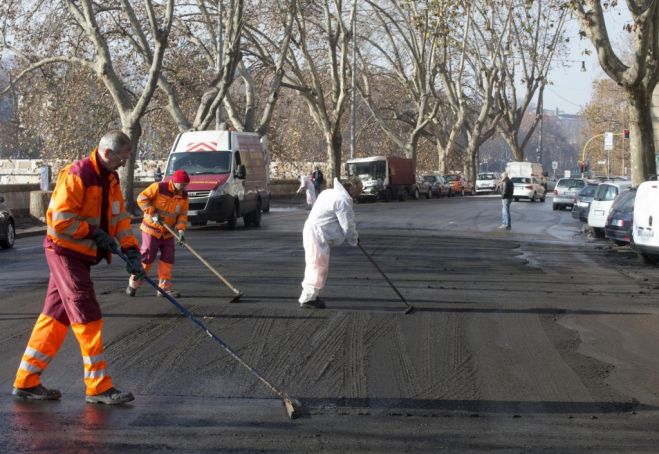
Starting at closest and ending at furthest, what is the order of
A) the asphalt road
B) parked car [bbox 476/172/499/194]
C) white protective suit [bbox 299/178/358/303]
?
1. the asphalt road
2. white protective suit [bbox 299/178/358/303]
3. parked car [bbox 476/172/499/194]

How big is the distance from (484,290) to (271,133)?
42.1m

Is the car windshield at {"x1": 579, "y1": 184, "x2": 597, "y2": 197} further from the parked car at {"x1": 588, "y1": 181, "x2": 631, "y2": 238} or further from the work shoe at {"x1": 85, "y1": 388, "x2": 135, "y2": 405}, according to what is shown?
the work shoe at {"x1": 85, "y1": 388, "x2": 135, "y2": 405}

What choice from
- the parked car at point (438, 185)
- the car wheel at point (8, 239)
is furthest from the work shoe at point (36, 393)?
the parked car at point (438, 185)

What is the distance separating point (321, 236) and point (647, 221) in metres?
8.42

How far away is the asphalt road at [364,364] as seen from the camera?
5953 millimetres

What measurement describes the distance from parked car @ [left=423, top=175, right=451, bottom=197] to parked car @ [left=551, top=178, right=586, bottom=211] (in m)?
19.7

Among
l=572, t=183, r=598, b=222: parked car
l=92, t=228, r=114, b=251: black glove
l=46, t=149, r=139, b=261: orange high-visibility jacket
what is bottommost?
l=572, t=183, r=598, b=222: parked car

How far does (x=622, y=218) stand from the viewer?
69.7 feet

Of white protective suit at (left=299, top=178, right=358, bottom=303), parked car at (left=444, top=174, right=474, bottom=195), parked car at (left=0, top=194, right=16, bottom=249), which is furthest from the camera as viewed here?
parked car at (left=444, top=174, right=474, bottom=195)

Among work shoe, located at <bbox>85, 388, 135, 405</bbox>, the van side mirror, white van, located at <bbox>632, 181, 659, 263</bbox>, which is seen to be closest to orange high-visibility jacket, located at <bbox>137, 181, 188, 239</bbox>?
work shoe, located at <bbox>85, 388, 135, 405</bbox>

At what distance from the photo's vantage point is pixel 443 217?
36312mm

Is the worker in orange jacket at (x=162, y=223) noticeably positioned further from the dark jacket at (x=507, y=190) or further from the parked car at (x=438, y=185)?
the parked car at (x=438, y=185)

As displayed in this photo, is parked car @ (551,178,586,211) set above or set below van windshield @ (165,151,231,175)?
below

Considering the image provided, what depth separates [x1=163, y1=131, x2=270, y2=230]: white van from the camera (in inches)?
1016
